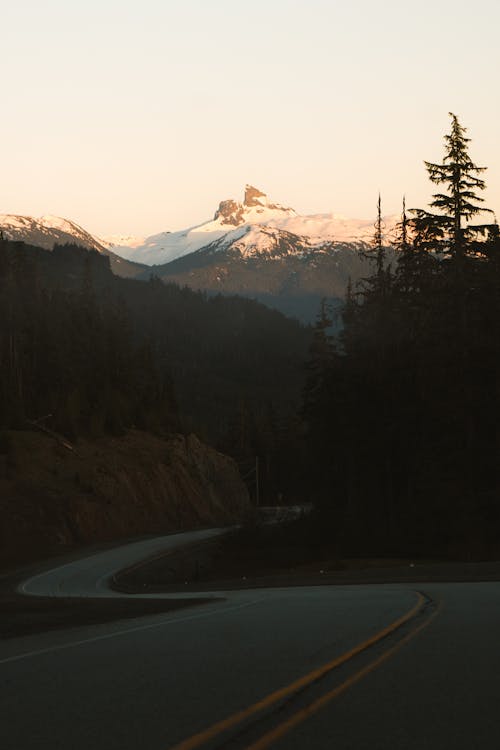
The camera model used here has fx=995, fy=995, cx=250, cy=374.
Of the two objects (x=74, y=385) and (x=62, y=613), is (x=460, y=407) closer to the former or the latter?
(x=62, y=613)

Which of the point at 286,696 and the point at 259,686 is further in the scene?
the point at 259,686

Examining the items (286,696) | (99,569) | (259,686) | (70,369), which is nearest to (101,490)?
(99,569)

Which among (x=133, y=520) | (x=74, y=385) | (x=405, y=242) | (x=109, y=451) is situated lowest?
(x=133, y=520)

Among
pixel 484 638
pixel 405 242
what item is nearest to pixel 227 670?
pixel 484 638

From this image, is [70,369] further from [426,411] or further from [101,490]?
[426,411]

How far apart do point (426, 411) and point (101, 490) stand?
32.2m

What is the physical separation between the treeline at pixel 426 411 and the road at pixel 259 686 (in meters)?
36.4

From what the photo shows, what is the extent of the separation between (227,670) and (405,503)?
50604 mm

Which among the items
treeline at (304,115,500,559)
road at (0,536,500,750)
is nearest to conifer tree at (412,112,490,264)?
treeline at (304,115,500,559)

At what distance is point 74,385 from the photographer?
338 ft

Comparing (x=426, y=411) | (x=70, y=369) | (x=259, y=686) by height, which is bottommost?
(x=259, y=686)

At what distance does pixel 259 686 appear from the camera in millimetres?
7332

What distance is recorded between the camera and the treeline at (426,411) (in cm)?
4859

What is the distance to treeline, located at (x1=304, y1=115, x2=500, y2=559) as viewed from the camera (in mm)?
48594
